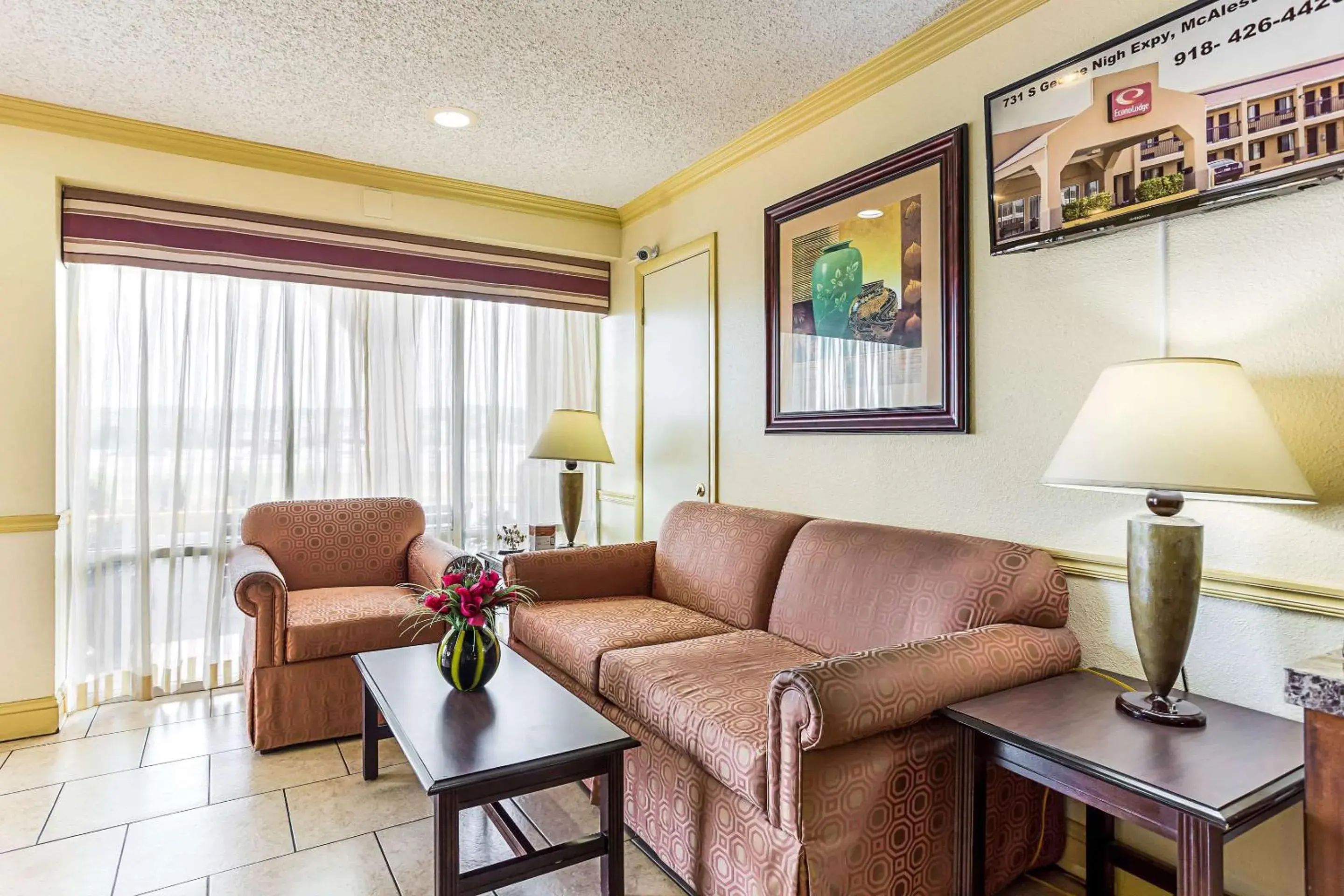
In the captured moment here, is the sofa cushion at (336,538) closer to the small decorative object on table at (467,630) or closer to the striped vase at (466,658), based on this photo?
the small decorative object on table at (467,630)

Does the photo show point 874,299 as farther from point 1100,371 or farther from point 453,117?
point 453,117

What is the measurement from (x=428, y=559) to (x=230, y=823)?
4.29 ft

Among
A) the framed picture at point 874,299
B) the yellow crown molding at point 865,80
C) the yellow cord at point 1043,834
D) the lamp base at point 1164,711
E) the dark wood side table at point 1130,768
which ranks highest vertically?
the yellow crown molding at point 865,80

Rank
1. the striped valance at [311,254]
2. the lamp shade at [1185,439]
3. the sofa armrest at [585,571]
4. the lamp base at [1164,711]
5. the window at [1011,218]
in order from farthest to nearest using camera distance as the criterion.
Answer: the striped valance at [311,254] → the sofa armrest at [585,571] → the window at [1011,218] → the lamp base at [1164,711] → the lamp shade at [1185,439]

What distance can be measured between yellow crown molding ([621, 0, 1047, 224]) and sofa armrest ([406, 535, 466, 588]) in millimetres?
2158

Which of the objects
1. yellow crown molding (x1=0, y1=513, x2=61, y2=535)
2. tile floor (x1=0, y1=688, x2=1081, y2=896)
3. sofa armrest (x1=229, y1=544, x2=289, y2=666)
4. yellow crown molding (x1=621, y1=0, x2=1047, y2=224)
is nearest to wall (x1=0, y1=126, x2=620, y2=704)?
yellow crown molding (x1=0, y1=513, x2=61, y2=535)

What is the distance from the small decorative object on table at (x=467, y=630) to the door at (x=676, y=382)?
58.7 inches

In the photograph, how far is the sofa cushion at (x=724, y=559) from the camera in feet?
8.94


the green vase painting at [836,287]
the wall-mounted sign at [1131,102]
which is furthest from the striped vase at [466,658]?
the wall-mounted sign at [1131,102]

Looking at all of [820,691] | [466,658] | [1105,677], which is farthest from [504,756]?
[1105,677]

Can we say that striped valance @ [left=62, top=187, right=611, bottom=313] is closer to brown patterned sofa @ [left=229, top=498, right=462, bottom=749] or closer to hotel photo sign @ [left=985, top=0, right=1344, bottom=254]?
brown patterned sofa @ [left=229, top=498, right=462, bottom=749]

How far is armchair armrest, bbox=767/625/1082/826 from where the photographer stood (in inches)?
58.9

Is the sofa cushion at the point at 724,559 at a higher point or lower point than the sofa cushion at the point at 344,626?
higher

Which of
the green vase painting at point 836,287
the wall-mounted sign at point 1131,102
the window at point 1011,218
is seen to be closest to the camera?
the wall-mounted sign at point 1131,102
